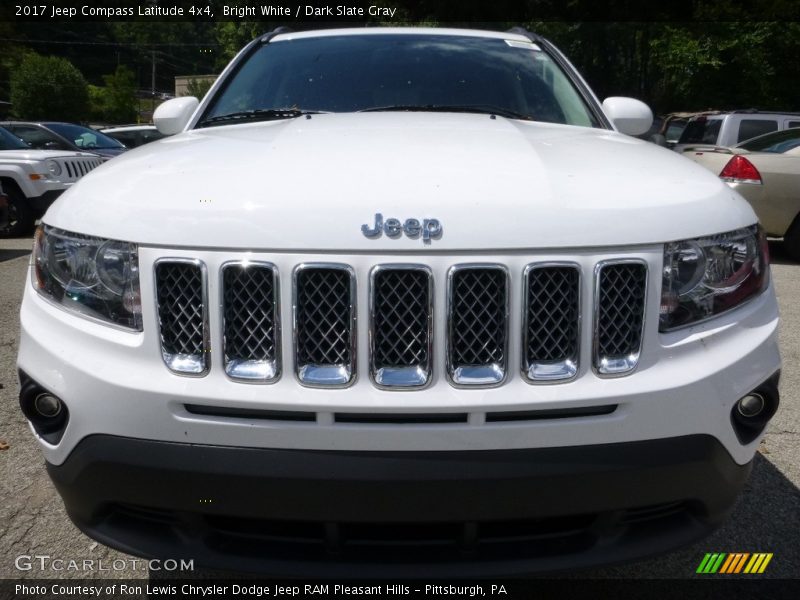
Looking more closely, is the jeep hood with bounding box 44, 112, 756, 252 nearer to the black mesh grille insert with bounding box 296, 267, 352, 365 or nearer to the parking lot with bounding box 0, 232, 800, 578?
the black mesh grille insert with bounding box 296, 267, 352, 365

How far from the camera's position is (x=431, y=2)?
91.2 feet

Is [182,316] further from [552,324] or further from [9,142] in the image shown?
[9,142]

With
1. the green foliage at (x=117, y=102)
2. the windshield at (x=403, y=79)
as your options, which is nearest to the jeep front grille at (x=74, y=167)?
the windshield at (x=403, y=79)

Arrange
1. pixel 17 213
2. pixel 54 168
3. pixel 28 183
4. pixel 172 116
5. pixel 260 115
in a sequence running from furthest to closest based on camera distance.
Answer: pixel 54 168
pixel 17 213
pixel 28 183
pixel 172 116
pixel 260 115

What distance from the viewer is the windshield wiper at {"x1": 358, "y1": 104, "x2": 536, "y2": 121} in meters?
2.84

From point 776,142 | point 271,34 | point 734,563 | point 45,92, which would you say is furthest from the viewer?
point 45,92

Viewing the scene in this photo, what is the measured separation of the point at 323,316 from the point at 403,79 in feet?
5.64

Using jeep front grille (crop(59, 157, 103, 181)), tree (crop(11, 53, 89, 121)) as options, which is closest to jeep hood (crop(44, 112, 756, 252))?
jeep front grille (crop(59, 157, 103, 181))

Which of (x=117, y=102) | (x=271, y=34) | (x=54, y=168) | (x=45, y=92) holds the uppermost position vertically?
(x=271, y=34)

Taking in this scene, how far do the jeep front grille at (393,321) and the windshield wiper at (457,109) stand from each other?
1.38 meters

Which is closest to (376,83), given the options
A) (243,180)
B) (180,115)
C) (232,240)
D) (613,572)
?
(180,115)

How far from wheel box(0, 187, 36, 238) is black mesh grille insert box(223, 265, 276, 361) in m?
8.66

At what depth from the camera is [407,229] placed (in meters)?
1.60

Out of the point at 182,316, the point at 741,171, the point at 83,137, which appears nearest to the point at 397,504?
the point at 182,316
